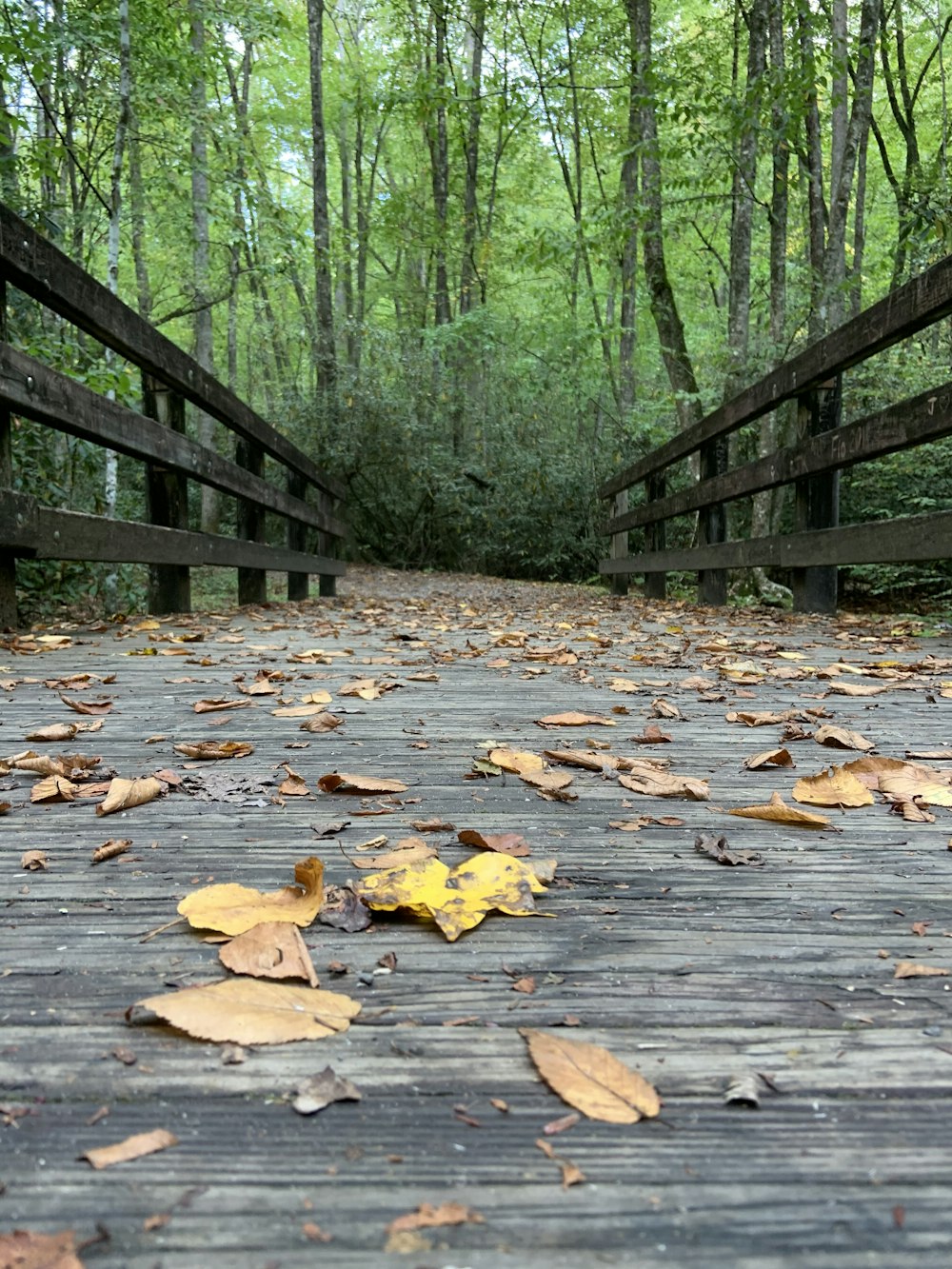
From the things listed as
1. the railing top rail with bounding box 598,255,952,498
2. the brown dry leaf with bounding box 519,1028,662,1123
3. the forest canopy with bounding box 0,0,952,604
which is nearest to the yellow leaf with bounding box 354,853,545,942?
the brown dry leaf with bounding box 519,1028,662,1123

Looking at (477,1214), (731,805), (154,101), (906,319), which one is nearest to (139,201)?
(154,101)

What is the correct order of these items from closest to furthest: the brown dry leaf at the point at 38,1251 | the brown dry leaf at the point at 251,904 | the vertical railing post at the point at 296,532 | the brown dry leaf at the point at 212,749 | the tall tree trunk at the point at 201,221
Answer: the brown dry leaf at the point at 38,1251, the brown dry leaf at the point at 251,904, the brown dry leaf at the point at 212,749, the vertical railing post at the point at 296,532, the tall tree trunk at the point at 201,221

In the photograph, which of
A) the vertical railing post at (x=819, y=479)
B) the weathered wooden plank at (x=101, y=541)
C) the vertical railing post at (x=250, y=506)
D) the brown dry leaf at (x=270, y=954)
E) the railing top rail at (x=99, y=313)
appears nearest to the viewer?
the brown dry leaf at (x=270, y=954)

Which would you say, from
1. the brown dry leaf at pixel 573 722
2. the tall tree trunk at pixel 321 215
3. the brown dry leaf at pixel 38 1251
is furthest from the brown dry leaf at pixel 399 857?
the tall tree trunk at pixel 321 215

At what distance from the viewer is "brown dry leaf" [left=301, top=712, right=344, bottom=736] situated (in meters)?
2.17

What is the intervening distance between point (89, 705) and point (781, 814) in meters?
1.79

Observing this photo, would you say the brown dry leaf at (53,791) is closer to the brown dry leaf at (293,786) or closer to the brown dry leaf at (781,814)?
the brown dry leaf at (293,786)

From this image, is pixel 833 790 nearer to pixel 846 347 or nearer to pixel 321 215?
pixel 846 347

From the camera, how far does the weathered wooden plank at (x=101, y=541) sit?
3373mm

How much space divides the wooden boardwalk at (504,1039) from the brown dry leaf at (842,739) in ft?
0.15

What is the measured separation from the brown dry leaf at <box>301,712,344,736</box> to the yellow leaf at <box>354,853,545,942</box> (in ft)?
3.28

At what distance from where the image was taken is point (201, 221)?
1249 centimetres

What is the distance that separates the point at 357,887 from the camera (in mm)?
1140

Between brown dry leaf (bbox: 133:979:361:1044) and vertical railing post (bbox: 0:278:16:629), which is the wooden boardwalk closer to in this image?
brown dry leaf (bbox: 133:979:361:1044)
